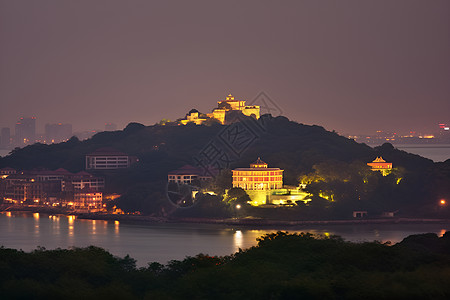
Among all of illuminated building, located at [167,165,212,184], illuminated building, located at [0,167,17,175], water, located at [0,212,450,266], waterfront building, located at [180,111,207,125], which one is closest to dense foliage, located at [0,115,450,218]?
illuminated building, located at [167,165,212,184]

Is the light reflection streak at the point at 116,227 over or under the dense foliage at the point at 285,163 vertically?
under

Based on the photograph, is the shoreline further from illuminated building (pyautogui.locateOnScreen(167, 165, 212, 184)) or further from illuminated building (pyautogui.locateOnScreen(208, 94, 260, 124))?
illuminated building (pyautogui.locateOnScreen(208, 94, 260, 124))

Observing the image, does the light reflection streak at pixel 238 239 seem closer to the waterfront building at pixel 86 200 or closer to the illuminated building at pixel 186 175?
the illuminated building at pixel 186 175

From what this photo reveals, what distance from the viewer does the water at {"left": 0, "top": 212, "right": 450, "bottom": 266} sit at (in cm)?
4157

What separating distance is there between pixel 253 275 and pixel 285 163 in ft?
144

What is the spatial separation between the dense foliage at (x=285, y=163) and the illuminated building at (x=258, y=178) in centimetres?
82

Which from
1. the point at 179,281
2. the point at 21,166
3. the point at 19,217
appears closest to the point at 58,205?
the point at 19,217

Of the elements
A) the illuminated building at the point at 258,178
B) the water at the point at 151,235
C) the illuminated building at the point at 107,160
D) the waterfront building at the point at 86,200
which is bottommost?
the water at the point at 151,235

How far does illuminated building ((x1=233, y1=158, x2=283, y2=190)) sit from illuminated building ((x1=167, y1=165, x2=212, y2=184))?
6.19m

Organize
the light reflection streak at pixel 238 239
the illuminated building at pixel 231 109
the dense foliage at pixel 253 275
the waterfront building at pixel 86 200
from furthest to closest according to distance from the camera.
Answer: the illuminated building at pixel 231 109 → the waterfront building at pixel 86 200 → the light reflection streak at pixel 238 239 → the dense foliage at pixel 253 275

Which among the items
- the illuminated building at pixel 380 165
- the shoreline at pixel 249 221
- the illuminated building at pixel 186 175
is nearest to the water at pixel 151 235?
the shoreline at pixel 249 221

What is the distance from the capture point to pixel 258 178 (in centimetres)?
6166

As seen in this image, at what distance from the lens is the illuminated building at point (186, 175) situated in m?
68.9

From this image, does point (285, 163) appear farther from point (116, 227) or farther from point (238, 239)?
point (238, 239)
